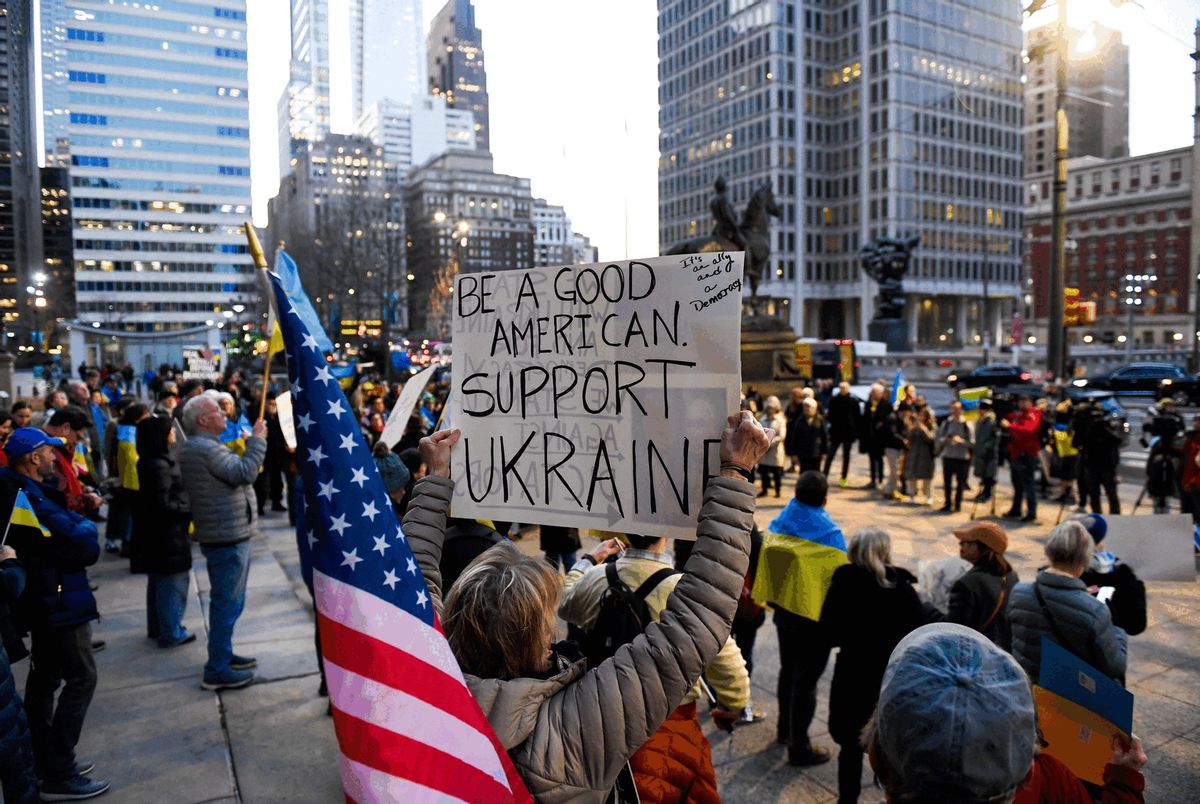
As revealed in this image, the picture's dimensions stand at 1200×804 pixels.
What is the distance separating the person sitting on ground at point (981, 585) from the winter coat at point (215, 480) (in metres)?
4.49

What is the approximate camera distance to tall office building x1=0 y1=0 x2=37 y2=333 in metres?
37.1

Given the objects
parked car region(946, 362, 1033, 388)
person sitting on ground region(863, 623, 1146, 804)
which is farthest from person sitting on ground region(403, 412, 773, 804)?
parked car region(946, 362, 1033, 388)

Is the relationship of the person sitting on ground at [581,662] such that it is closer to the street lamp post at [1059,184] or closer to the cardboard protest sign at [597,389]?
the cardboard protest sign at [597,389]

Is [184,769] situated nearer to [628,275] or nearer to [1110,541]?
[628,275]

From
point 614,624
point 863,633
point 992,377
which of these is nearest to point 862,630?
point 863,633

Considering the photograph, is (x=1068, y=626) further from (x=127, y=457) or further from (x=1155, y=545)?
(x=127, y=457)

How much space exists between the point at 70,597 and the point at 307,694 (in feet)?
6.62

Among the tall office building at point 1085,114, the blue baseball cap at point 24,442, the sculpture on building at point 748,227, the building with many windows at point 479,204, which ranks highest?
the tall office building at point 1085,114

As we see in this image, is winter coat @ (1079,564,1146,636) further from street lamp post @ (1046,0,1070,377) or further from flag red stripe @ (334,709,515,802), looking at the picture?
street lamp post @ (1046,0,1070,377)

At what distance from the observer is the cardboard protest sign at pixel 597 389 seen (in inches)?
89.6

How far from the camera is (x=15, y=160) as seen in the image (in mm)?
54781

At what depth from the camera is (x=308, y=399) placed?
1965 mm

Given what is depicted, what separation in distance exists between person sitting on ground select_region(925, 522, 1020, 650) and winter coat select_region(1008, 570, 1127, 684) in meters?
0.37

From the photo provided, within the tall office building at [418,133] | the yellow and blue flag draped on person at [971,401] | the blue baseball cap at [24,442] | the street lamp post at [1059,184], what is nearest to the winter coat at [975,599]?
the blue baseball cap at [24,442]
